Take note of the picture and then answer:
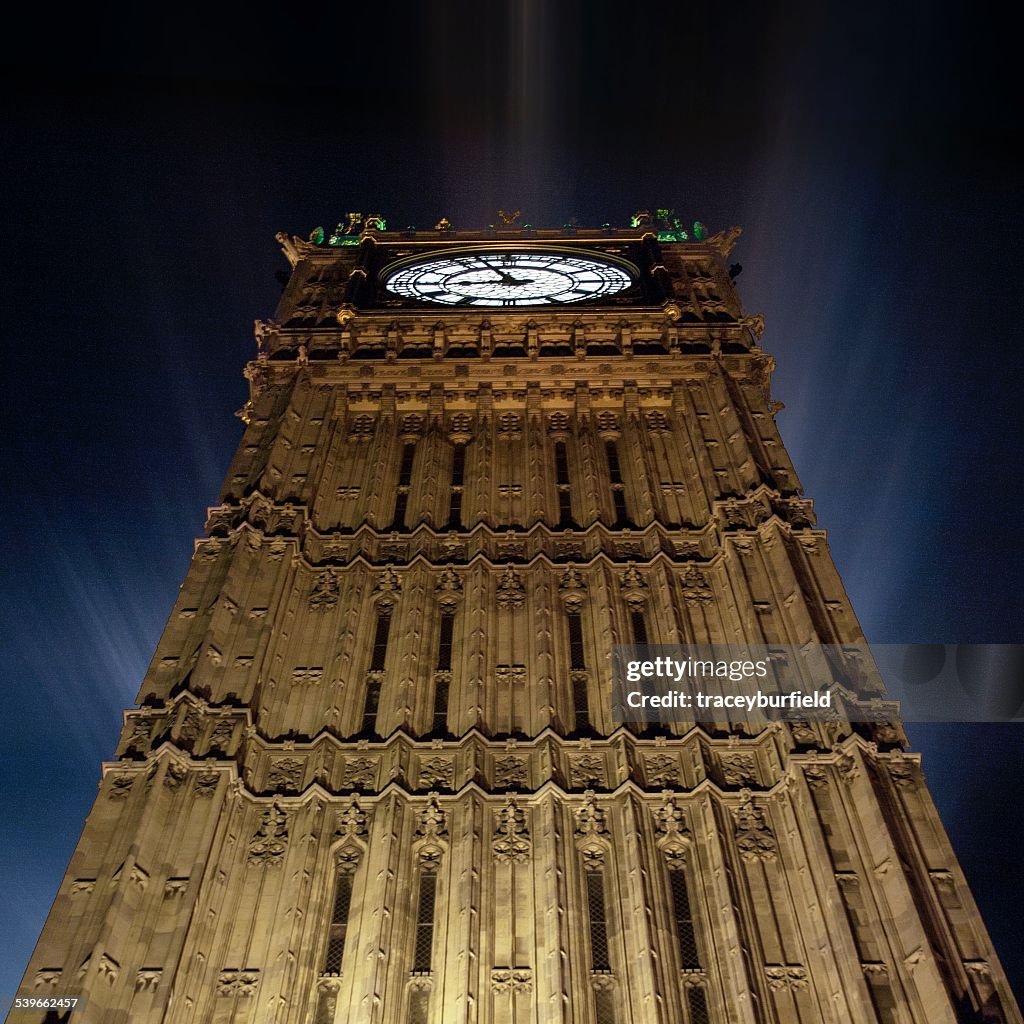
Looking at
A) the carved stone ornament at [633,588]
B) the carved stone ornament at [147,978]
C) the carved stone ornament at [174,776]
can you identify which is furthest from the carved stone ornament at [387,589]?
the carved stone ornament at [147,978]

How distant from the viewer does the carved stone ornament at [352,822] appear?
70.2ft

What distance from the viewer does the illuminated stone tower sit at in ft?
61.2

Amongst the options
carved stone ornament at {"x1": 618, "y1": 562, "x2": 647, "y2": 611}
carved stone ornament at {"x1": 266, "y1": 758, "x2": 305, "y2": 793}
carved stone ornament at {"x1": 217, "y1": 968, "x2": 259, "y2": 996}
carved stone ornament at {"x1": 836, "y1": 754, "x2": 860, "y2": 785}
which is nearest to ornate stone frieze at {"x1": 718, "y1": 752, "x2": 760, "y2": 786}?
carved stone ornament at {"x1": 836, "y1": 754, "x2": 860, "y2": 785}

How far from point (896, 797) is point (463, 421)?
17251 millimetres

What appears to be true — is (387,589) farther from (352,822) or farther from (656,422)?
(656,422)

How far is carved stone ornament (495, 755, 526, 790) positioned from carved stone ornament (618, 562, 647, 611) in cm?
540

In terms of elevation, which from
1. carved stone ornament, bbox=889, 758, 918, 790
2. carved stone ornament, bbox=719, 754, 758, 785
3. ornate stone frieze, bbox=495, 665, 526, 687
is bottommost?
carved stone ornament, bbox=889, 758, 918, 790

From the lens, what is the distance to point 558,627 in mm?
26484

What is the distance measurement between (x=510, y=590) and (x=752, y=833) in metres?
8.06

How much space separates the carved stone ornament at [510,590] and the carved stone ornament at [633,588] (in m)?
1.96

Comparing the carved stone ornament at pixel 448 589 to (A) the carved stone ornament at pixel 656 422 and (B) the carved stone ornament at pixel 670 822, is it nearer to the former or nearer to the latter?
(B) the carved stone ornament at pixel 670 822

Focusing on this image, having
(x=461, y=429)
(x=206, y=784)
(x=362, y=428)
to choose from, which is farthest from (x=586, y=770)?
(x=362, y=428)

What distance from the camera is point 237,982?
18859 mm

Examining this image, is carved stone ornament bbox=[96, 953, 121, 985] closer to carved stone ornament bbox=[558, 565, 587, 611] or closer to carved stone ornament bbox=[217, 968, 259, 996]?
carved stone ornament bbox=[217, 968, 259, 996]
